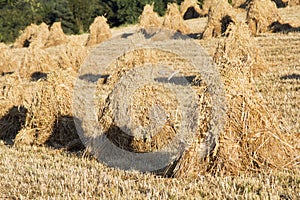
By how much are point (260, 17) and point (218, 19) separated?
2.00 m

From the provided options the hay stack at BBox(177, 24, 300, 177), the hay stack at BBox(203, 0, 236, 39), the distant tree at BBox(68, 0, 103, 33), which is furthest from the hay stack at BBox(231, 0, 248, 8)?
the hay stack at BBox(177, 24, 300, 177)

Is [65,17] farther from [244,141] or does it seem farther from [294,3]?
[244,141]

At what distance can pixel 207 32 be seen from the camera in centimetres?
2209

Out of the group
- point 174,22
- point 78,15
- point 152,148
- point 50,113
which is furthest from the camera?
point 78,15

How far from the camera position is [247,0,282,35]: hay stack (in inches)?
834

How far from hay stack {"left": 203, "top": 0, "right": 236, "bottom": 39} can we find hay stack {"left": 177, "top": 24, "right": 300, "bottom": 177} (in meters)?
16.4

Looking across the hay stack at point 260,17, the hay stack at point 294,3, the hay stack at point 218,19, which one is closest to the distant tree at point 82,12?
the hay stack at point 294,3

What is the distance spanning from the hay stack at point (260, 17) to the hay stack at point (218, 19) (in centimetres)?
95

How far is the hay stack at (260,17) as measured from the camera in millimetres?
21172

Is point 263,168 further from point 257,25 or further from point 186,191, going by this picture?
point 257,25

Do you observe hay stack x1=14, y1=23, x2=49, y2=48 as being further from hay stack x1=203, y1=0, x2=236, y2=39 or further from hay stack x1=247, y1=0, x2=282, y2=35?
hay stack x1=247, y1=0, x2=282, y2=35

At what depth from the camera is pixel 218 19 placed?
22.0 m

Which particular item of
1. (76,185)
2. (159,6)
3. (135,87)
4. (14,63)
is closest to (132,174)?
(76,185)

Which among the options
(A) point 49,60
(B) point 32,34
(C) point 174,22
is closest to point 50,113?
(A) point 49,60
